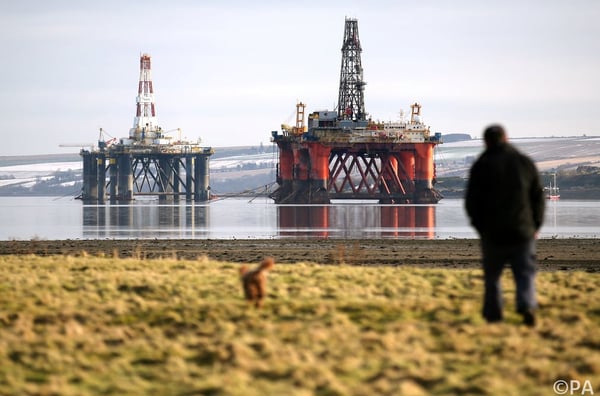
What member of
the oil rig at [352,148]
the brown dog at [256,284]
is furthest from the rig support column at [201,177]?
the brown dog at [256,284]

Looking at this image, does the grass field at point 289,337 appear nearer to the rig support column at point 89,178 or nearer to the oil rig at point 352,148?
the oil rig at point 352,148

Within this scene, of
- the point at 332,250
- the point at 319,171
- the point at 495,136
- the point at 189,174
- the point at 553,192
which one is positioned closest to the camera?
the point at 495,136

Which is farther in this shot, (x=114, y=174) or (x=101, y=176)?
(x=114, y=174)

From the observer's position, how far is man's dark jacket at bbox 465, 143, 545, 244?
12.1 meters

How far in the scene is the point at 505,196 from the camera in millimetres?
12133

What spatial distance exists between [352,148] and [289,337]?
10373cm

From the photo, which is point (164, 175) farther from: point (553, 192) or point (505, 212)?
point (505, 212)

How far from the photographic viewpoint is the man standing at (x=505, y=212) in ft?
39.8

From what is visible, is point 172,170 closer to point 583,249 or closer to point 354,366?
point 583,249

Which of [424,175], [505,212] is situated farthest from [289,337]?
Result: [424,175]

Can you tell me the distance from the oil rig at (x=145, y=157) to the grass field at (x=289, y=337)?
143 meters

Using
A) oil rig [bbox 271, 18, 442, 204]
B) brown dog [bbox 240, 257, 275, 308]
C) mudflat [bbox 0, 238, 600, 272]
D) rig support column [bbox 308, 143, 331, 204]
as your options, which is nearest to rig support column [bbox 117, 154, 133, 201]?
oil rig [bbox 271, 18, 442, 204]

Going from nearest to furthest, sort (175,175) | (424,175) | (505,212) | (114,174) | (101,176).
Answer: (505,212)
(424,175)
(101,176)
(114,174)
(175,175)

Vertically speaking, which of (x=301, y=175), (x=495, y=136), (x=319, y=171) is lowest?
(x=301, y=175)
